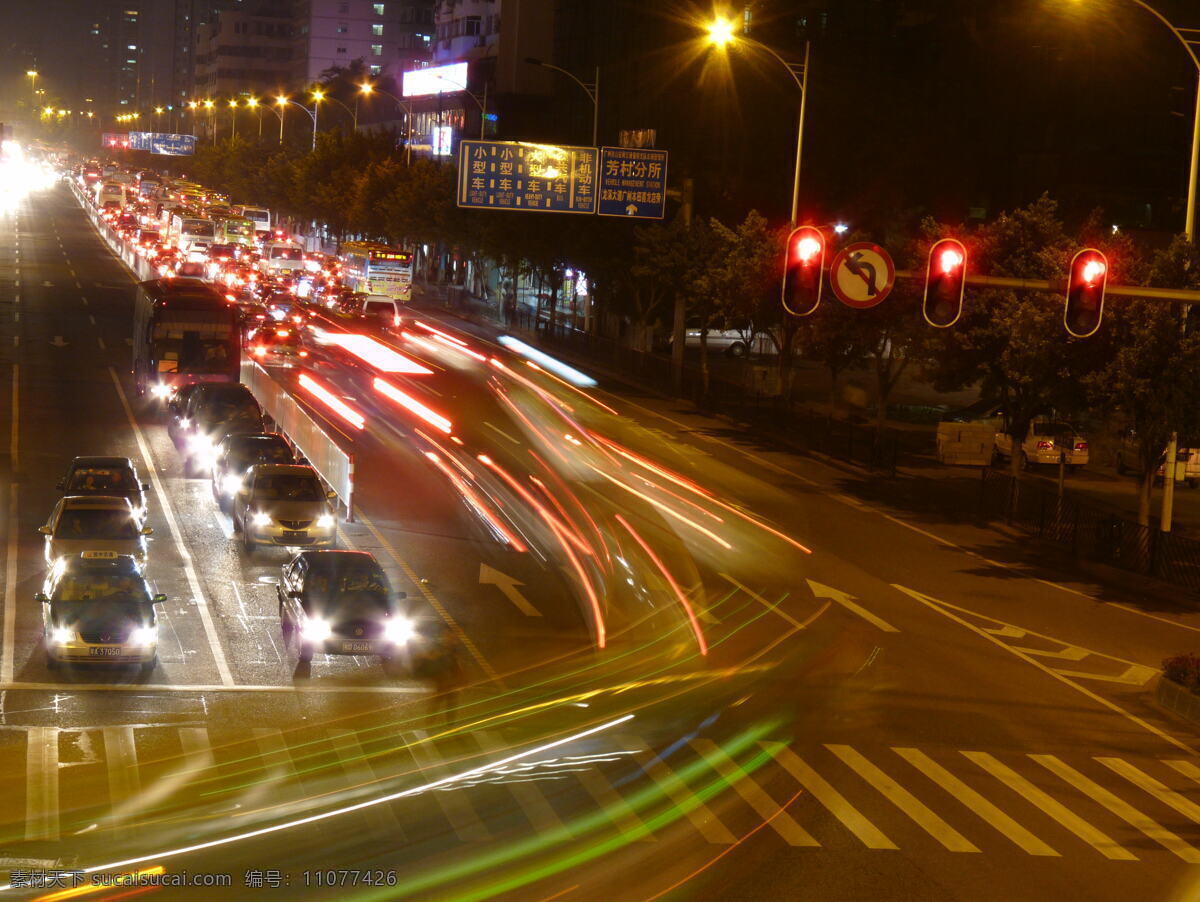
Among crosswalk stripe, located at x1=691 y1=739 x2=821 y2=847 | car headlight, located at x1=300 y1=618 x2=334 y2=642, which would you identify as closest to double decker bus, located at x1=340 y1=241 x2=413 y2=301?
car headlight, located at x1=300 y1=618 x2=334 y2=642

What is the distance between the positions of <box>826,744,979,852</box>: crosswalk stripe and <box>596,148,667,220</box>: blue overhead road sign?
33.1m

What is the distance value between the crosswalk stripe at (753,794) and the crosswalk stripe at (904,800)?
1397 millimetres

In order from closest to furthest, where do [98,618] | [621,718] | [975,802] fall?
[975,802] < [621,718] < [98,618]

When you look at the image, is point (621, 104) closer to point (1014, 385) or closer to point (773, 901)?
point (1014, 385)

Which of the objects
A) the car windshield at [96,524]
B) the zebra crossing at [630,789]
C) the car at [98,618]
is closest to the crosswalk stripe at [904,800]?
the zebra crossing at [630,789]

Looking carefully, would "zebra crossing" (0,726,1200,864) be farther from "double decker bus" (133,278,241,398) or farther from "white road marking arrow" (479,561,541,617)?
"double decker bus" (133,278,241,398)

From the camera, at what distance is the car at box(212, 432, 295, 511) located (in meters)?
32.1

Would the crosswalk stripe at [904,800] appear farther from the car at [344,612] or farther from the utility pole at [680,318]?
the utility pole at [680,318]

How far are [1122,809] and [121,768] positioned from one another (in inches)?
448

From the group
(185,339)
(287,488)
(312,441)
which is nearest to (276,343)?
(185,339)

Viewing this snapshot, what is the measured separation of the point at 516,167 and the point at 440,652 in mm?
30365

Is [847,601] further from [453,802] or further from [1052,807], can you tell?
[453,802]

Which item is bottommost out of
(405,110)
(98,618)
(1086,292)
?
(98,618)

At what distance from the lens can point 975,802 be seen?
16.3m
